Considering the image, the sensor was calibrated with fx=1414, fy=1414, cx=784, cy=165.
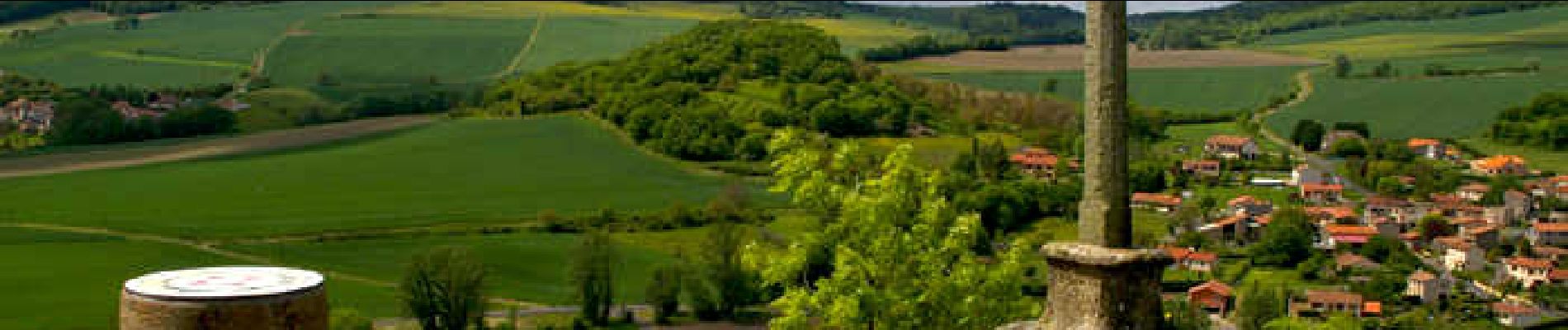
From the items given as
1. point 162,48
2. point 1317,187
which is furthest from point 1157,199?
point 162,48

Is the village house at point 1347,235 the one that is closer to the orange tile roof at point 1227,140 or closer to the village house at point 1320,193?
the village house at point 1320,193

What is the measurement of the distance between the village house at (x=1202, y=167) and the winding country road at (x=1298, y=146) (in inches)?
259

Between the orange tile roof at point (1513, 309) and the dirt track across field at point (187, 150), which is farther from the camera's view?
the dirt track across field at point (187, 150)

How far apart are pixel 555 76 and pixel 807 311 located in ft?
378

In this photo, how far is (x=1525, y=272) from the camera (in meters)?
70.2

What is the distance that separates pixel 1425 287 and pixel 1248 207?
56.5 ft

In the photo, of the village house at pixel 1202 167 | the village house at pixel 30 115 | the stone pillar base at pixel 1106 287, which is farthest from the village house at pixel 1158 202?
the stone pillar base at pixel 1106 287

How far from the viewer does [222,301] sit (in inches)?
279

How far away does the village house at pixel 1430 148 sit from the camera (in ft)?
309

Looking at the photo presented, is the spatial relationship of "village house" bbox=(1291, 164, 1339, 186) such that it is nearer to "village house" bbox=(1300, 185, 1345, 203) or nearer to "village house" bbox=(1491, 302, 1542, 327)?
"village house" bbox=(1300, 185, 1345, 203)

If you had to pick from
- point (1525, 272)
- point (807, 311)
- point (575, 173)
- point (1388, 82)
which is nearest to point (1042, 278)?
point (1525, 272)

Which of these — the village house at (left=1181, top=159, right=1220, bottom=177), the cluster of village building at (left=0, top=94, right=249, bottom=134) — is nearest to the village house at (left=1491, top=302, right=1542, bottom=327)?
the village house at (left=1181, top=159, right=1220, bottom=177)

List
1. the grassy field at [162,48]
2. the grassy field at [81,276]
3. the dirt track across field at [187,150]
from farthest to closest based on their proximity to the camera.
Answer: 1. the grassy field at [162,48]
2. the dirt track across field at [187,150]
3. the grassy field at [81,276]

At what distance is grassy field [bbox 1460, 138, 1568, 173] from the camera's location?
85.9 meters
